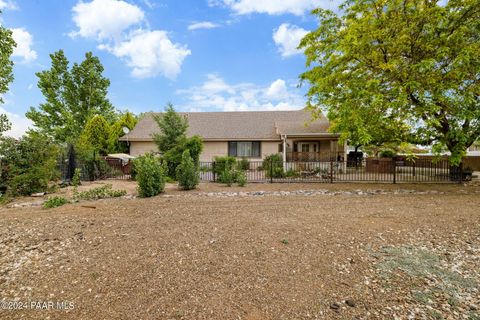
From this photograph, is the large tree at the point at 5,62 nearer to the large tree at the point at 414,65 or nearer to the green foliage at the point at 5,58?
the green foliage at the point at 5,58

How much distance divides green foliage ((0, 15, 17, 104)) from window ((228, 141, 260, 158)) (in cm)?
1380

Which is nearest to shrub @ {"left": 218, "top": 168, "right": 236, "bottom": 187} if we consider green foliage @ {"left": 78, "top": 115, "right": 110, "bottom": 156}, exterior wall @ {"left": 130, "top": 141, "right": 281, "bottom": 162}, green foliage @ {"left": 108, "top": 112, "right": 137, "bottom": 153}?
exterior wall @ {"left": 130, "top": 141, "right": 281, "bottom": 162}

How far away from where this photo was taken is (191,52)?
50.2 ft

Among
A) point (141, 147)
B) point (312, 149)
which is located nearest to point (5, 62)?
point (141, 147)

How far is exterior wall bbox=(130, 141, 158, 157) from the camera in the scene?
19219 mm

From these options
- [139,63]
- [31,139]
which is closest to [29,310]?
[31,139]

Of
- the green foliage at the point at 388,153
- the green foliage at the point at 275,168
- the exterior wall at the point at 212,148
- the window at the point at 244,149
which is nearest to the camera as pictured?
the green foliage at the point at 275,168

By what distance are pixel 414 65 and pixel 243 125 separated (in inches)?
533

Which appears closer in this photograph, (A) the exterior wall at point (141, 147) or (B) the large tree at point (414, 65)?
(B) the large tree at point (414, 65)

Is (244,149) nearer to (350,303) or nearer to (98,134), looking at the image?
(98,134)

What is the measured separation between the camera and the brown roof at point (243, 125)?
694 inches

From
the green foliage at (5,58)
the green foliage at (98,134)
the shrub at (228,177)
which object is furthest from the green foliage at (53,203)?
the green foliage at (98,134)

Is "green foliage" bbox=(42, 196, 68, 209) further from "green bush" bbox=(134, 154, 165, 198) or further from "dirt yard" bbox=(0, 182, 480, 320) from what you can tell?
"green bush" bbox=(134, 154, 165, 198)

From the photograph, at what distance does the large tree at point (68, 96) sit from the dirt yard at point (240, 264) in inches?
1084
